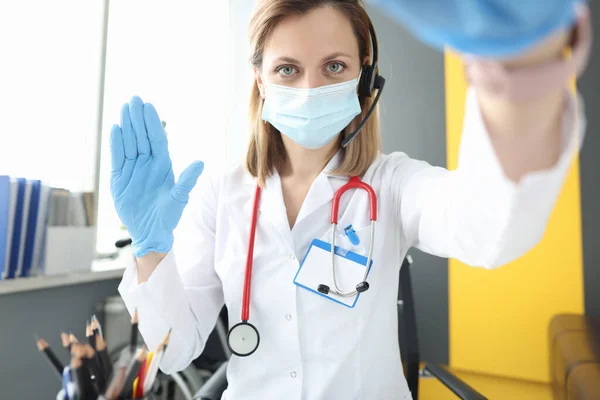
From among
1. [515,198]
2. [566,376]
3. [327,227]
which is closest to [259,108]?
[327,227]

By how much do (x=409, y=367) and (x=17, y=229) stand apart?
127 cm

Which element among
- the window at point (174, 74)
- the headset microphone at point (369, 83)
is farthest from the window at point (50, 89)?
the headset microphone at point (369, 83)

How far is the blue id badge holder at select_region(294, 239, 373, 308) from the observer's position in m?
0.88

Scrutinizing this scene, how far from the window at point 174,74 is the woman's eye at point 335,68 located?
1027mm

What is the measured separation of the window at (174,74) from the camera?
171 centimetres

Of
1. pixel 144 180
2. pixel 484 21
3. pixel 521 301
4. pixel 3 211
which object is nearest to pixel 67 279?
pixel 3 211

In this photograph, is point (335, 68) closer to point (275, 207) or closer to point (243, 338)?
point (275, 207)

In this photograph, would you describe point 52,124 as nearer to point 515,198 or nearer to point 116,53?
point 116,53

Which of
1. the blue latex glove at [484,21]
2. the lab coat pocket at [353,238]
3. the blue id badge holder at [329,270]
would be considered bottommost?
the blue id badge holder at [329,270]

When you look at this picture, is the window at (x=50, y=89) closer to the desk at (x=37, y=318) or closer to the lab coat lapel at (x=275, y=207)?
the desk at (x=37, y=318)

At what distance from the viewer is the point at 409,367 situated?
1.30 meters

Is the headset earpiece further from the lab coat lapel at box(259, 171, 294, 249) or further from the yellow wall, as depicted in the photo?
the yellow wall

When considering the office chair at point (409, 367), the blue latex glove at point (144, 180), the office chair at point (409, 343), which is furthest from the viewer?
the office chair at point (409, 343)

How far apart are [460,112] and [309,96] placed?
1.30 m
